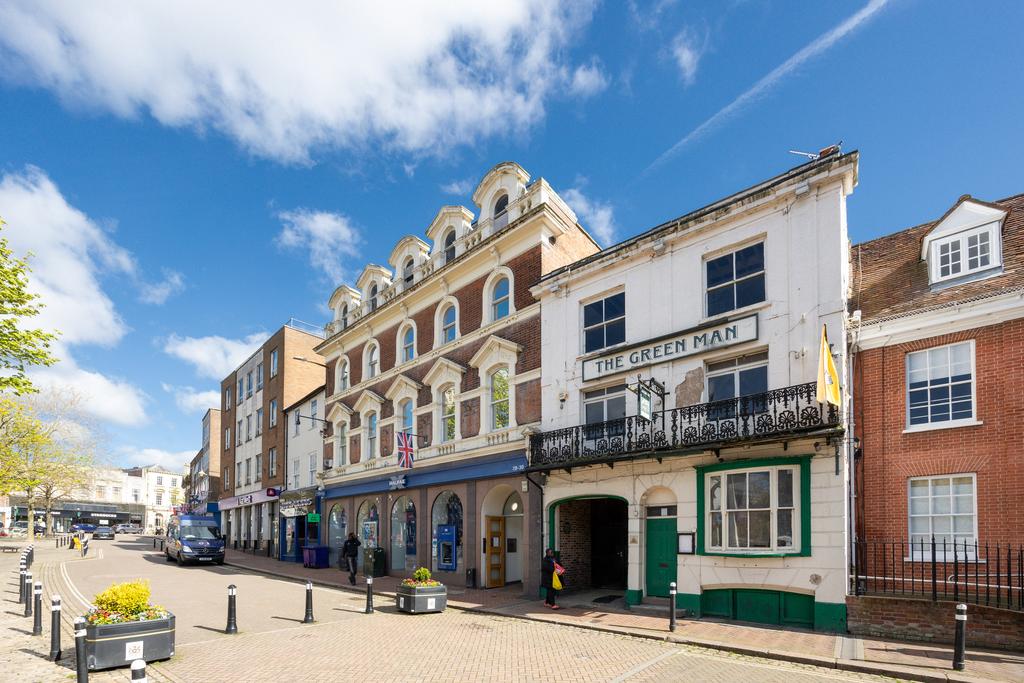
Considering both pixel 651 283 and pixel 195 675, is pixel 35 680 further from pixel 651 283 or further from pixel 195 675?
pixel 651 283

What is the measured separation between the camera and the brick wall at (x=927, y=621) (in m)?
10.3

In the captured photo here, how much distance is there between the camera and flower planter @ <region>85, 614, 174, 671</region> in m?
9.55

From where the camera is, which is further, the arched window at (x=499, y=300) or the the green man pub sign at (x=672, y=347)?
the arched window at (x=499, y=300)

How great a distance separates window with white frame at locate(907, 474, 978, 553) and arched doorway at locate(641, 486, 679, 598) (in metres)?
4.74

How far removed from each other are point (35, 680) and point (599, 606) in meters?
11.0

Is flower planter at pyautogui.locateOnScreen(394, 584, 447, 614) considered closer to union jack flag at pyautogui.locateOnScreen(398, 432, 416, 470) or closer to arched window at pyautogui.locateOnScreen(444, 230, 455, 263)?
union jack flag at pyautogui.locateOnScreen(398, 432, 416, 470)

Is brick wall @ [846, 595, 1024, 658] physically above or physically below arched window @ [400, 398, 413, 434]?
below

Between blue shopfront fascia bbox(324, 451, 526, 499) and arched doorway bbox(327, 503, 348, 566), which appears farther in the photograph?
arched doorway bbox(327, 503, 348, 566)

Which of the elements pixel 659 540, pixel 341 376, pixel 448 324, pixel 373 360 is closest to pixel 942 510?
pixel 659 540

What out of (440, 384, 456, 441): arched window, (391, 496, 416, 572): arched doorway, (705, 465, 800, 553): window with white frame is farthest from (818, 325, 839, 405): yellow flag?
(391, 496, 416, 572): arched doorway

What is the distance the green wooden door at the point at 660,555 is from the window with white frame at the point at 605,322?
473 centimetres

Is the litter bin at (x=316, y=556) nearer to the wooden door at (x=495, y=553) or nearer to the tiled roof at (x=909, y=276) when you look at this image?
the wooden door at (x=495, y=553)

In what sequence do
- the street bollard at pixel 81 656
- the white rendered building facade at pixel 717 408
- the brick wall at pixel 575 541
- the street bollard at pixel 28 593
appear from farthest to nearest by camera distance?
the brick wall at pixel 575 541
the street bollard at pixel 28 593
the white rendered building facade at pixel 717 408
the street bollard at pixel 81 656

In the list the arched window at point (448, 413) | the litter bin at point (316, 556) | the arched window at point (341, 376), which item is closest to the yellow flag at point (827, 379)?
the arched window at point (448, 413)
